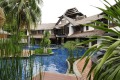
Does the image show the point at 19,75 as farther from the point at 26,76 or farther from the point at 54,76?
the point at 54,76

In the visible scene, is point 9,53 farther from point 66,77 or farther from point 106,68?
point 66,77

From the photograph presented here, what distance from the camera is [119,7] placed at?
298 centimetres

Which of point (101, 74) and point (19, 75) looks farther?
point (101, 74)

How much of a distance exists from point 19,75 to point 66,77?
16.8 ft

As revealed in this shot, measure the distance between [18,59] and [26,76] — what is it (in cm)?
19

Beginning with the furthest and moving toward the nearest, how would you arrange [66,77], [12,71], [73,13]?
[73,13], [66,77], [12,71]

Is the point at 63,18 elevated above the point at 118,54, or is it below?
above

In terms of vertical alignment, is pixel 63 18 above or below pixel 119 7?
above

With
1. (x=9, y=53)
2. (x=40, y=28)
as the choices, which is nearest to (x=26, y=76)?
(x=9, y=53)

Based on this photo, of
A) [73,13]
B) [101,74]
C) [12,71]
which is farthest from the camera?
[73,13]

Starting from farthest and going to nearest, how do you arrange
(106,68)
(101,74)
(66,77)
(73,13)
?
(73,13) → (66,77) → (106,68) → (101,74)

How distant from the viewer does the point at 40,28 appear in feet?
141

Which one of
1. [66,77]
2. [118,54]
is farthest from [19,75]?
[66,77]

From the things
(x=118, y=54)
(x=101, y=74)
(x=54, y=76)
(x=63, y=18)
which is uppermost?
(x=63, y=18)
